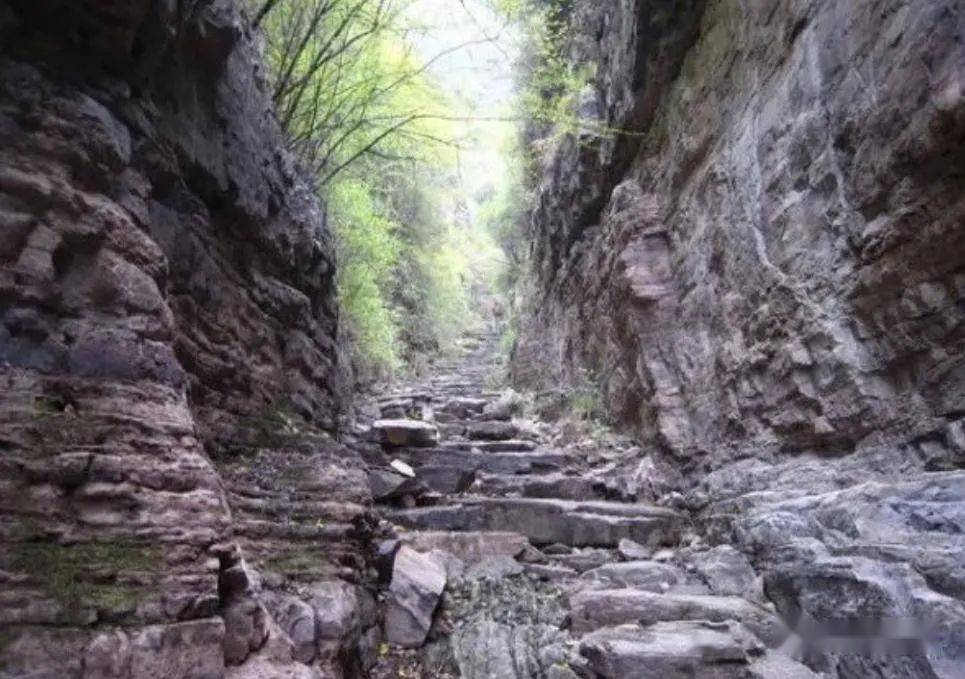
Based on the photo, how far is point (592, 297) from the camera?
9.24 m

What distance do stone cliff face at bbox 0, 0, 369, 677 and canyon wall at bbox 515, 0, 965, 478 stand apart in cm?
321

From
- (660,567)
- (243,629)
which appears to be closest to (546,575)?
(660,567)

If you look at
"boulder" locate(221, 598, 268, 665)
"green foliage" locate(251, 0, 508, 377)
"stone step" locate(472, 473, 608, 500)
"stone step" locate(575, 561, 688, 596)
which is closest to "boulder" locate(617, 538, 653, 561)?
"stone step" locate(575, 561, 688, 596)

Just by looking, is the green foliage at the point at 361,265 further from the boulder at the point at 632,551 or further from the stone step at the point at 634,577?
the stone step at the point at 634,577

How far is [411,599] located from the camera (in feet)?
14.0

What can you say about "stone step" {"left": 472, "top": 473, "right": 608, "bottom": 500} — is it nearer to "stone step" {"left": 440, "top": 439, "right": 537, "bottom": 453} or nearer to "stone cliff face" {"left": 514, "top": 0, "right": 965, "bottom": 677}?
"stone cliff face" {"left": 514, "top": 0, "right": 965, "bottom": 677}

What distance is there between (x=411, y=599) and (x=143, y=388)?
8.06 feet

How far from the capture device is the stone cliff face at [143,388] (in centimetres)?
214

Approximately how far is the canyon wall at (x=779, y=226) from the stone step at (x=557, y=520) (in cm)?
75

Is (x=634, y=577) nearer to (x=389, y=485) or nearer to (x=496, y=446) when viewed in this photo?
(x=389, y=485)

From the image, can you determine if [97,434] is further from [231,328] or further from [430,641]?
[430,641]

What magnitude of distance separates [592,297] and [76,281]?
7432mm

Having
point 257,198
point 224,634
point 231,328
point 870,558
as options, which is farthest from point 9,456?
point 870,558

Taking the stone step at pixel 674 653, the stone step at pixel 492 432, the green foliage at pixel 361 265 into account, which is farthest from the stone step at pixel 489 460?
the stone step at pixel 674 653
